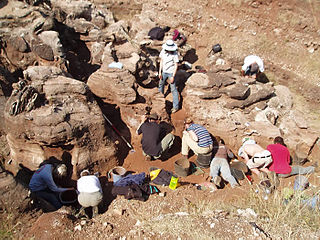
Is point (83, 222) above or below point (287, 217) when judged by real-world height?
below

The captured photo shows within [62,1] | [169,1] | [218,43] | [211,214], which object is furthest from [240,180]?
[62,1]

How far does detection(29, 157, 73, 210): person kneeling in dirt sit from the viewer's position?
4.27 metres

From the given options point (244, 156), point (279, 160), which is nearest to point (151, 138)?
point (244, 156)

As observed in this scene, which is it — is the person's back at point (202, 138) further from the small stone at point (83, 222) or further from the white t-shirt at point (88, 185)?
the small stone at point (83, 222)

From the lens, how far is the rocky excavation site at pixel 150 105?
352 cm

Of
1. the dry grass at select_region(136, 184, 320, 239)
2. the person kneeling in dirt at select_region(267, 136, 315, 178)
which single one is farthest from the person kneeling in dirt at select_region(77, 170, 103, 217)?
the person kneeling in dirt at select_region(267, 136, 315, 178)

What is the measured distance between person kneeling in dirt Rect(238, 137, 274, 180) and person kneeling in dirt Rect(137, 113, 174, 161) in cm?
174

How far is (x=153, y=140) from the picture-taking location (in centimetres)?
522

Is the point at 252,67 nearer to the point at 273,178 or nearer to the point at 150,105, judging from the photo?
the point at 150,105

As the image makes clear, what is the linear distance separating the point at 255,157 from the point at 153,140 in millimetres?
2190

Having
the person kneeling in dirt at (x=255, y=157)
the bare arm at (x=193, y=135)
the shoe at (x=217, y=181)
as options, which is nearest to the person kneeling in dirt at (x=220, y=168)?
the shoe at (x=217, y=181)

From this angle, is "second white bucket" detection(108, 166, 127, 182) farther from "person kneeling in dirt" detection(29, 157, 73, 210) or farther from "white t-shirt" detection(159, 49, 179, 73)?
"white t-shirt" detection(159, 49, 179, 73)

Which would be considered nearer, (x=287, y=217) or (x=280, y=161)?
(x=287, y=217)

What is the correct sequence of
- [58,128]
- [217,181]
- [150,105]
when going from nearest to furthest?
[58,128], [217,181], [150,105]
